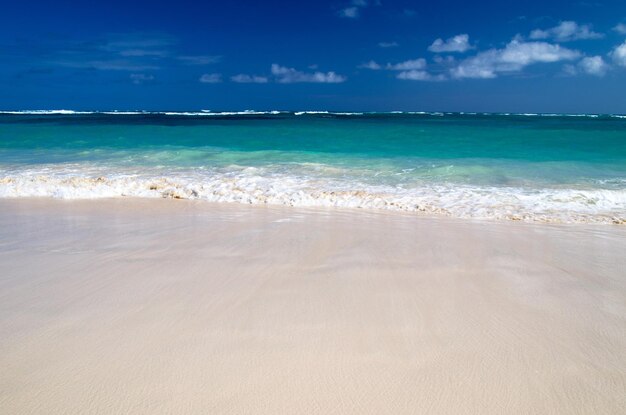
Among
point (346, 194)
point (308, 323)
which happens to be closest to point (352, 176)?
point (346, 194)

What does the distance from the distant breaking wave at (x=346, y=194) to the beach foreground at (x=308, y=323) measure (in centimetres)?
165

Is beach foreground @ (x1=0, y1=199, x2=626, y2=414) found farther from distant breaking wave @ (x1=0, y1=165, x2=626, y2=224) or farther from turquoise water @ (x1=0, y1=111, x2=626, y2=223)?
turquoise water @ (x1=0, y1=111, x2=626, y2=223)

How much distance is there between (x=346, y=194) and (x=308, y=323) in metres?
4.73

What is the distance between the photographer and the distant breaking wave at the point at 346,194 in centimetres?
588

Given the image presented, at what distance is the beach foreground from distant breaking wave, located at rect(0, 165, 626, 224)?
1.65 metres

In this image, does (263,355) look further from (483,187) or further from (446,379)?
(483,187)

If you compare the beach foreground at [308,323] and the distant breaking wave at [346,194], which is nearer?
the beach foreground at [308,323]

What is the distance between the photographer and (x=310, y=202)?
6.45 m

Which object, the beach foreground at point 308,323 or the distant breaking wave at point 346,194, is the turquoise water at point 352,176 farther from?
the beach foreground at point 308,323

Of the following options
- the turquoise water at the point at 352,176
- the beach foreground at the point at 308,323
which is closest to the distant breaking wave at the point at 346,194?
the turquoise water at the point at 352,176

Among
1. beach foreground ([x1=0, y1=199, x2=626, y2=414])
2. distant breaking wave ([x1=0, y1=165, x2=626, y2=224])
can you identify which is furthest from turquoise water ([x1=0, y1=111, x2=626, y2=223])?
beach foreground ([x1=0, y1=199, x2=626, y2=414])

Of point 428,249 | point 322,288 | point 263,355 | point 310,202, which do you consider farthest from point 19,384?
point 310,202

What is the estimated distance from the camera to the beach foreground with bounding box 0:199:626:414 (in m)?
1.75

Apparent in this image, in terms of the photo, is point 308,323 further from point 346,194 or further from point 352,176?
point 352,176
